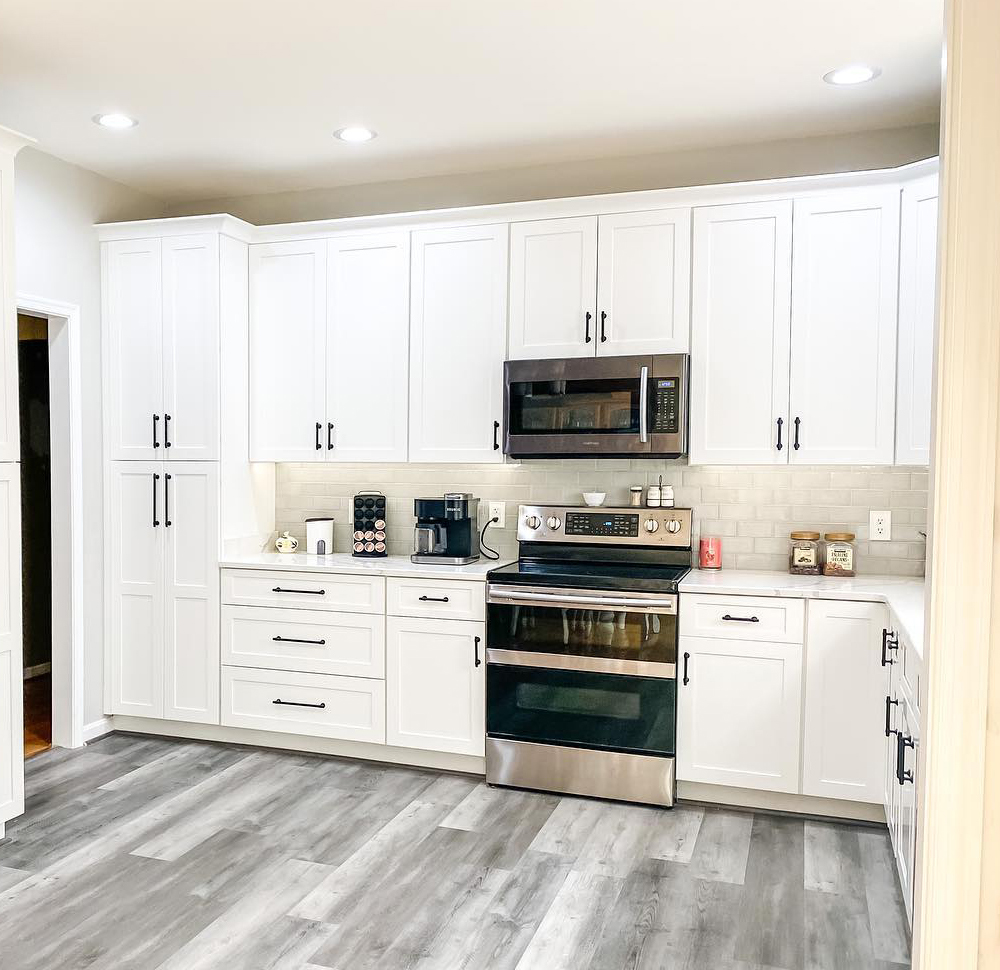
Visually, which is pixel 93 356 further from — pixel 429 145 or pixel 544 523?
pixel 544 523

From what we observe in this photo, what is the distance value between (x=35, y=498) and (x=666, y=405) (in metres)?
4.11

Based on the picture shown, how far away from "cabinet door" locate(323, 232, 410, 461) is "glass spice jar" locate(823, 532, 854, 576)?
1.89 meters

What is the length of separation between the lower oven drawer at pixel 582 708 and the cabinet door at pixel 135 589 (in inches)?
67.4

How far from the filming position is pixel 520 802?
3.53 m

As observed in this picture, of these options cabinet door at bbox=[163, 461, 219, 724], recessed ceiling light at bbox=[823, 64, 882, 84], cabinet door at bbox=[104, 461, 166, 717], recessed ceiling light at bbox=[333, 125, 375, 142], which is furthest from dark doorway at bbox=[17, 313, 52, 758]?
recessed ceiling light at bbox=[823, 64, 882, 84]

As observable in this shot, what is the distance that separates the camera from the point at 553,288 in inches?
151

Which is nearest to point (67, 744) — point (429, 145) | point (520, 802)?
point (520, 802)

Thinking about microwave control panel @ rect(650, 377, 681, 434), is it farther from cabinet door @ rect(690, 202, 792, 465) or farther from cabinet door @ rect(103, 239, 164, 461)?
cabinet door @ rect(103, 239, 164, 461)

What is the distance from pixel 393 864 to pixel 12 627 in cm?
158

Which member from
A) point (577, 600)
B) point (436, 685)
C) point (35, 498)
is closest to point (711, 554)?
point (577, 600)

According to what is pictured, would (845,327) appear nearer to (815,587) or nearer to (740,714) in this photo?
(815,587)

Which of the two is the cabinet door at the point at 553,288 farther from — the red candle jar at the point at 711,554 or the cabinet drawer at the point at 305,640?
the cabinet drawer at the point at 305,640

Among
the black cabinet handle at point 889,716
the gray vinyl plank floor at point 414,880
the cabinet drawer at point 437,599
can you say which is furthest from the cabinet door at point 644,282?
the gray vinyl plank floor at point 414,880

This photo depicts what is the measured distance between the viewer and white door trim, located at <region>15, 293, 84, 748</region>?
4.15 meters
